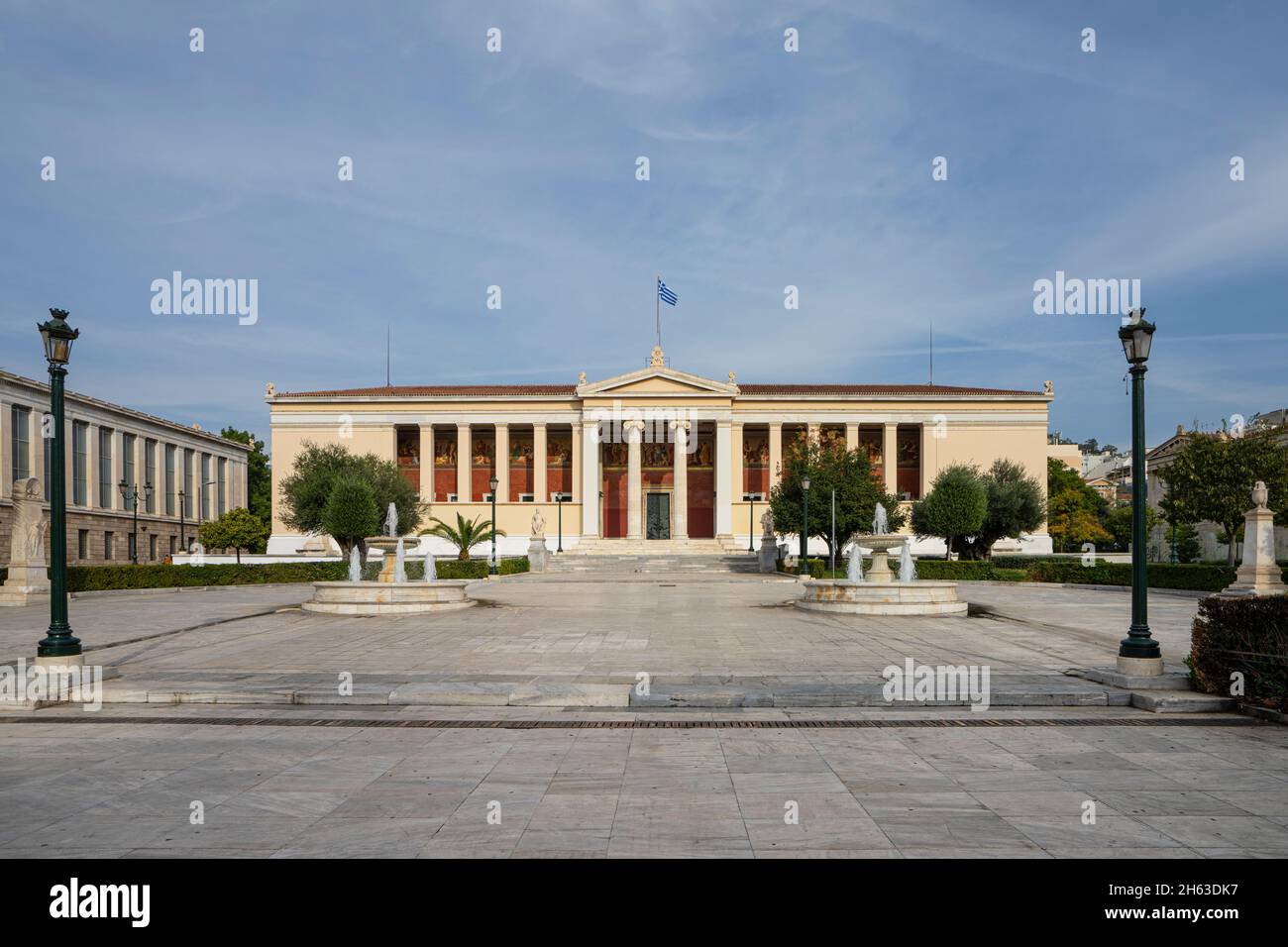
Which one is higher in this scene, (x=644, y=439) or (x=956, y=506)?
(x=644, y=439)

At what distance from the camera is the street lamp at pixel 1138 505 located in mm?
10641

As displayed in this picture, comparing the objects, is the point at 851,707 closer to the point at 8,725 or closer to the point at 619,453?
the point at 8,725

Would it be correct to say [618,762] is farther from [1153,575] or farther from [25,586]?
[1153,575]

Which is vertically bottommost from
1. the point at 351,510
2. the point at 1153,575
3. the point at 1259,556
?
the point at 1153,575

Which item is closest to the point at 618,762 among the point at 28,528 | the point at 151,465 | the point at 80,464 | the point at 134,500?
the point at 28,528

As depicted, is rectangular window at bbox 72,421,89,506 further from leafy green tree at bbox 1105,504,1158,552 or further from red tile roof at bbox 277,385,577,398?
leafy green tree at bbox 1105,504,1158,552

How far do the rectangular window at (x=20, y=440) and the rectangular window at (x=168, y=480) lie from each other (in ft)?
61.8

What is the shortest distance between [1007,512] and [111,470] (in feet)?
220

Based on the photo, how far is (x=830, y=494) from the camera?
41.1 metres

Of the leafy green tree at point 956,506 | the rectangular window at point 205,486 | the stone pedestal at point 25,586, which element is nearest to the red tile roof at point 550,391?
the leafy green tree at point 956,506

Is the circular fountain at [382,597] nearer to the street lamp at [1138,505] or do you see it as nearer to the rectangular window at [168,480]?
the street lamp at [1138,505]

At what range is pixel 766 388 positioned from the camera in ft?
216
